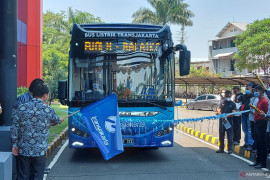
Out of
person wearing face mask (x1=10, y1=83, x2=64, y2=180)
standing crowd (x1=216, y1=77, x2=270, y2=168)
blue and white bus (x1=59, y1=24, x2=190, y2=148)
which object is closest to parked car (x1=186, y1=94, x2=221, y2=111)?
standing crowd (x1=216, y1=77, x2=270, y2=168)

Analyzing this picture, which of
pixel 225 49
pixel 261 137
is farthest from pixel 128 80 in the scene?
pixel 225 49

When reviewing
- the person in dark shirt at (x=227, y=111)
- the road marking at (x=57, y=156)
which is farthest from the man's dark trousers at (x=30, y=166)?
the person in dark shirt at (x=227, y=111)

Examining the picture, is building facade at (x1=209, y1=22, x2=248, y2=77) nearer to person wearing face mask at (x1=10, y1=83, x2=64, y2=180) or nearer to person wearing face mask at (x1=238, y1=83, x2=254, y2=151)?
person wearing face mask at (x1=238, y1=83, x2=254, y2=151)

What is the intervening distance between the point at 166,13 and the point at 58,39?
1645cm

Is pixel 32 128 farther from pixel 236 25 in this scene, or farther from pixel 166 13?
pixel 236 25

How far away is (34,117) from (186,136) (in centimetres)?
1042

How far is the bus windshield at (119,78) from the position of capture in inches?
344

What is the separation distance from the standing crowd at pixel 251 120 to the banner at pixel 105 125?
9.67 ft

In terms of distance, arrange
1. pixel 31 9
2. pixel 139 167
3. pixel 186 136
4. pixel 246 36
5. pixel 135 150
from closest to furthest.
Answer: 1. pixel 139 167
2. pixel 135 150
3. pixel 186 136
4. pixel 31 9
5. pixel 246 36

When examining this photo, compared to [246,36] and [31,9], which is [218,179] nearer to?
[31,9]

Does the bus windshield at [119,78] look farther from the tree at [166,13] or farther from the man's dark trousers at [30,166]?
the tree at [166,13]

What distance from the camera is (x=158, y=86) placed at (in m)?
8.95

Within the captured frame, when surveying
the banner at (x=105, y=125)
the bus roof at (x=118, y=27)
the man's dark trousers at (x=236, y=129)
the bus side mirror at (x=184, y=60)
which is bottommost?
the man's dark trousers at (x=236, y=129)

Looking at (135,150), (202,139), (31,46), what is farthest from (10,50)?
(31,46)
